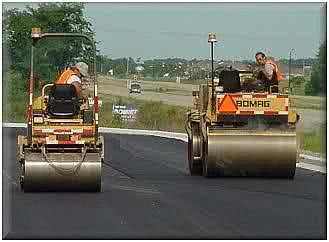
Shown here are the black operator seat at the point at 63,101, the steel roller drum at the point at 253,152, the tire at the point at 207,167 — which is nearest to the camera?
the black operator seat at the point at 63,101

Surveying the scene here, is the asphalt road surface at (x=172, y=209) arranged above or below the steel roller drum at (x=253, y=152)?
below

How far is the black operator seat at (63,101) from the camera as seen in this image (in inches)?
554

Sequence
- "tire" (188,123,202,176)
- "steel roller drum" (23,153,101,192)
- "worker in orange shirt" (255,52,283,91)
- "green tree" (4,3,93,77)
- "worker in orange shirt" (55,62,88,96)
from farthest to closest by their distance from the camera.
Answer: "green tree" (4,3,93,77) < "tire" (188,123,202,176) < "worker in orange shirt" (255,52,283,91) < "worker in orange shirt" (55,62,88,96) < "steel roller drum" (23,153,101,192)

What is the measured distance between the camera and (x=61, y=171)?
1332cm

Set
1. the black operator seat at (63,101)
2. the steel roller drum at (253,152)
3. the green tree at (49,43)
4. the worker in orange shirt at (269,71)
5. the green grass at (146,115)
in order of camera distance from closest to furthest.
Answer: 1. the black operator seat at (63,101)
2. the steel roller drum at (253,152)
3. the worker in orange shirt at (269,71)
4. the green tree at (49,43)
5. the green grass at (146,115)

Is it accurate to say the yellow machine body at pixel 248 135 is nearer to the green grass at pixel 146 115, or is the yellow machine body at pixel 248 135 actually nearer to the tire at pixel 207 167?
the tire at pixel 207 167

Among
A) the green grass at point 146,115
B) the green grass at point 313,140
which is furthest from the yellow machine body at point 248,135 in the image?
the green grass at point 146,115

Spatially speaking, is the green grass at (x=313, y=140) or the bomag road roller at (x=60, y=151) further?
the green grass at (x=313, y=140)

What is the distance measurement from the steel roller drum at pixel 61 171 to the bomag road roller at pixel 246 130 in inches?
147

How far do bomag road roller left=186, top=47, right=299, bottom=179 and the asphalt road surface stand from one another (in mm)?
278

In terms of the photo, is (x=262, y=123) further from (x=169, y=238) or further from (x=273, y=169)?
(x=169, y=238)

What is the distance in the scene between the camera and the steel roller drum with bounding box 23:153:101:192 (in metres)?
13.3

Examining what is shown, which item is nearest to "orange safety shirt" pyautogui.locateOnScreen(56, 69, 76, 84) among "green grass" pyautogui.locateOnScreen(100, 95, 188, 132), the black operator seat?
the black operator seat

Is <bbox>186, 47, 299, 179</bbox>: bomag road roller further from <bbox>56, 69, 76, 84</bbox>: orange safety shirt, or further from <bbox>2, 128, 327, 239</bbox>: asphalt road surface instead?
<bbox>56, 69, 76, 84</bbox>: orange safety shirt
